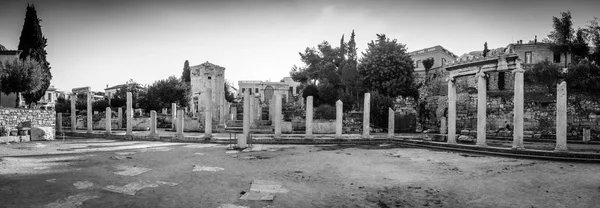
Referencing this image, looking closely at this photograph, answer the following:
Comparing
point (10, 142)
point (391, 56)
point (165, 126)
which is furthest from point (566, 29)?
point (10, 142)

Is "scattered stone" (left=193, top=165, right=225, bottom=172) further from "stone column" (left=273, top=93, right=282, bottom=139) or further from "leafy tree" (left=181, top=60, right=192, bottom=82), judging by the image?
"leafy tree" (left=181, top=60, right=192, bottom=82)

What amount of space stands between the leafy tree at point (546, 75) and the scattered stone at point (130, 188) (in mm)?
32587

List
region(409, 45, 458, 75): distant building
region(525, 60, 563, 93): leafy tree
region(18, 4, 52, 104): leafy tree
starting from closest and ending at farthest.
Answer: region(525, 60, 563, 93): leafy tree
region(18, 4, 52, 104): leafy tree
region(409, 45, 458, 75): distant building

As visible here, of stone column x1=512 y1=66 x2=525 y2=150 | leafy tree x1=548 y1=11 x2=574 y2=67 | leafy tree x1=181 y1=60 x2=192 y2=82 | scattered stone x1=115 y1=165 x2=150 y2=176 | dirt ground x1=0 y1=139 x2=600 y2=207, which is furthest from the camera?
leafy tree x1=181 y1=60 x2=192 y2=82

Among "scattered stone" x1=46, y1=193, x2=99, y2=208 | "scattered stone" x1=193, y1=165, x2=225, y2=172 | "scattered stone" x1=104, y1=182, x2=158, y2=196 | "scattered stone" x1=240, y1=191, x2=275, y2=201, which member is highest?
"scattered stone" x1=46, y1=193, x2=99, y2=208

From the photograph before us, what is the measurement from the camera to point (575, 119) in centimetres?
2247

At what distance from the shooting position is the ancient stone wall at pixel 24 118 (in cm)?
1741

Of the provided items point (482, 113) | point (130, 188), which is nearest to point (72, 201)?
point (130, 188)

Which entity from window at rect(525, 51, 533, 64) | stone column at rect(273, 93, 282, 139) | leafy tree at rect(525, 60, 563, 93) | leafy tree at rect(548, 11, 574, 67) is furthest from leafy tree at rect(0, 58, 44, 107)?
window at rect(525, 51, 533, 64)

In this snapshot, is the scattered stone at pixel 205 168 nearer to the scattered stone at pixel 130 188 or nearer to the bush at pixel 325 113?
the scattered stone at pixel 130 188

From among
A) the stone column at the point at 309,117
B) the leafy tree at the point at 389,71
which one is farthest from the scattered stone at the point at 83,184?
the leafy tree at the point at 389,71

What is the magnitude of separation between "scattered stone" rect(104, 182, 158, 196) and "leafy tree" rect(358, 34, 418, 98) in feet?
86.7

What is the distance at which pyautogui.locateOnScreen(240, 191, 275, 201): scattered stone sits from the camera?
18.5 ft

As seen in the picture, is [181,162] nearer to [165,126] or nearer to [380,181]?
[380,181]
